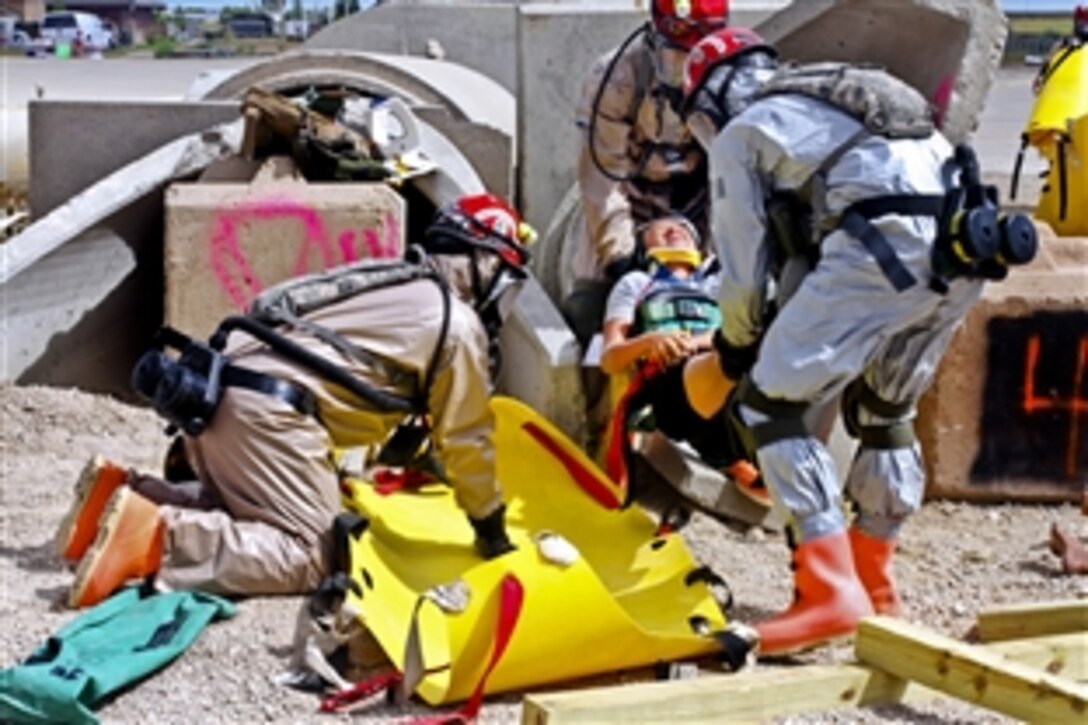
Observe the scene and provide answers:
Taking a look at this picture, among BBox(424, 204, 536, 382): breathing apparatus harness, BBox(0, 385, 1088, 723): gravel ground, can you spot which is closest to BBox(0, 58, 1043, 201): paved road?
BBox(0, 385, 1088, 723): gravel ground

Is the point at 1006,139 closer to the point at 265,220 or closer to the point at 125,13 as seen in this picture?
the point at 265,220

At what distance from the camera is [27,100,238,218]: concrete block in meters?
8.09

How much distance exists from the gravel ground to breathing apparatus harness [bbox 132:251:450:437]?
0.54m

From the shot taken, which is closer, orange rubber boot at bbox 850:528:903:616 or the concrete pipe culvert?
orange rubber boot at bbox 850:528:903:616

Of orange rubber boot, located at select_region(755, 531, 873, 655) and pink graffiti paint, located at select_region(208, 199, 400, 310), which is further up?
pink graffiti paint, located at select_region(208, 199, 400, 310)

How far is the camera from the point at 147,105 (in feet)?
26.7

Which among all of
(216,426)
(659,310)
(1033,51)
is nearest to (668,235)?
(659,310)

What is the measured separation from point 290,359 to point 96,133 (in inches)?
134

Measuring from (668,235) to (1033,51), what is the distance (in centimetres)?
4444

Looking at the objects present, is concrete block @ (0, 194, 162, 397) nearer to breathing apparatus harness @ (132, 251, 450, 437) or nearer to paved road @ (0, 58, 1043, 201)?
paved road @ (0, 58, 1043, 201)

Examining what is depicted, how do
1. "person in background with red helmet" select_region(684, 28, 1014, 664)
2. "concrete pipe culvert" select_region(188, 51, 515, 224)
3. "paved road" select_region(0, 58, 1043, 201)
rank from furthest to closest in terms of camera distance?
"paved road" select_region(0, 58, 1043, 201)
"concrete pipe culvert" select_region(188, 51, 515, 224)
"person in background with red helmet" select_region(684, 28, 1014, 664)

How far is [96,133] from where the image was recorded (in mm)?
8125

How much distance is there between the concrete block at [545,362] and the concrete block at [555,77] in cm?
127

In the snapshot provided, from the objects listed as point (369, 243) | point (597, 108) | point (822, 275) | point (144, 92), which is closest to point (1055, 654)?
point (822, 275)
